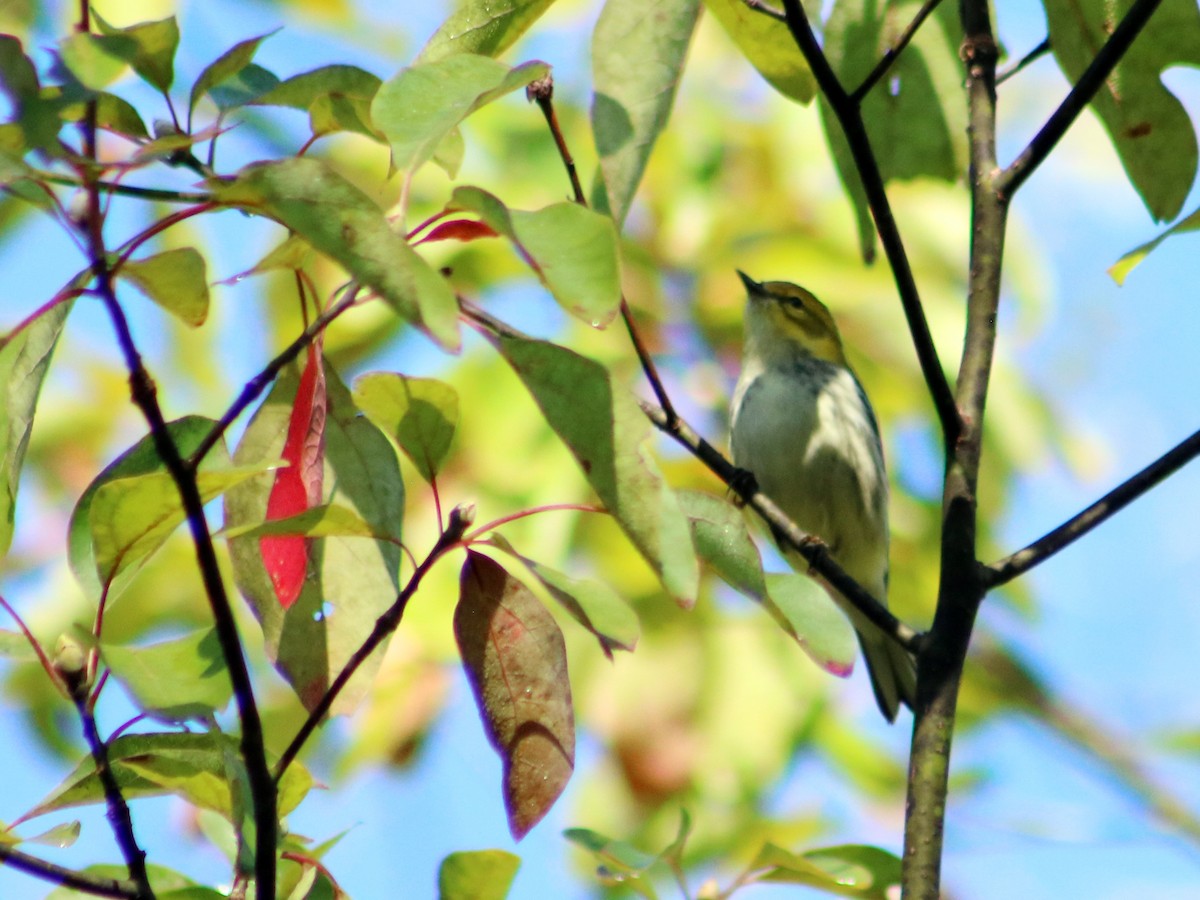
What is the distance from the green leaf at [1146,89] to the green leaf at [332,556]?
3.12ft

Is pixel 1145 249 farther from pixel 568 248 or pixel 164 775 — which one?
pixel 164 775

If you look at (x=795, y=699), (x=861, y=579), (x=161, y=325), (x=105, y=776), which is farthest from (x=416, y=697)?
(x=105, y=776)

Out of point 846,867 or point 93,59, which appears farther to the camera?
point 846,867

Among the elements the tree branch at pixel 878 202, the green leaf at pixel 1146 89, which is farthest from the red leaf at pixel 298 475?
the green leaf at pixel 1146 89

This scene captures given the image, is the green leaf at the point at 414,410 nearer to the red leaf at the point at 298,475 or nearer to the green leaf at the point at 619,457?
the red leaf at the point at 298,475

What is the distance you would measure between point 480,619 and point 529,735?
4.3 inches

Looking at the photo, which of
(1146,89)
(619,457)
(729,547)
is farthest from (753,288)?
(619,457)

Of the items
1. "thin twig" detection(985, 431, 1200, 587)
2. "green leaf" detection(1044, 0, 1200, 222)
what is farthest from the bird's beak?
"thin twig" detection(985, 431, 1200, 587)

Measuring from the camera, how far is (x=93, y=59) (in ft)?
3.04

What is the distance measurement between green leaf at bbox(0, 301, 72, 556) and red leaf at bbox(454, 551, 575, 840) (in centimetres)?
38

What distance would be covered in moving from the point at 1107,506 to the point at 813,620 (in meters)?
0.42

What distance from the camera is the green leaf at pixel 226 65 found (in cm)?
107

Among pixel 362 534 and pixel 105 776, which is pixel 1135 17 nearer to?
pixel 362 534

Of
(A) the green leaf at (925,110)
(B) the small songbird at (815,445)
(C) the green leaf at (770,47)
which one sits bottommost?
(C) the green leaf at (770,47)
